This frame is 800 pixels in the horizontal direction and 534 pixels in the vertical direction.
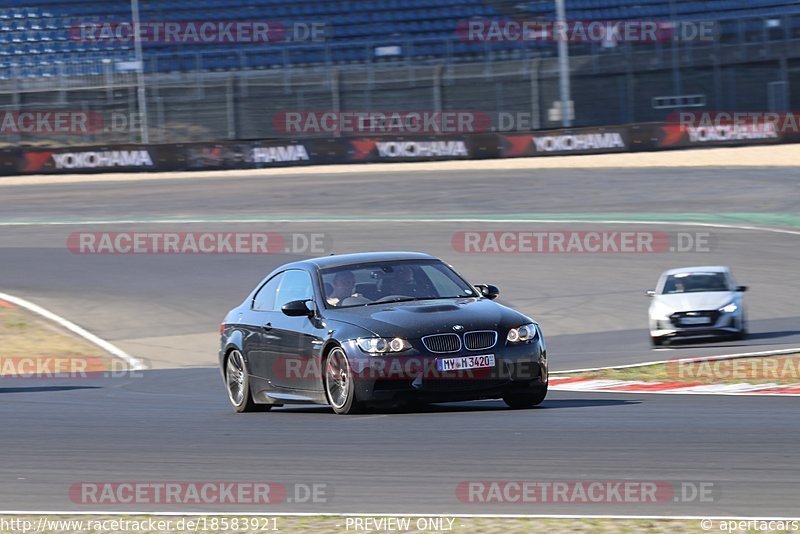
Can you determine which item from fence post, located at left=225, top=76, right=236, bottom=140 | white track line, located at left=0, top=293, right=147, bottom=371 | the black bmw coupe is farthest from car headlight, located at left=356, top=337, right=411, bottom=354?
fence post, located at left=225, top=76, right=236, bottom=140

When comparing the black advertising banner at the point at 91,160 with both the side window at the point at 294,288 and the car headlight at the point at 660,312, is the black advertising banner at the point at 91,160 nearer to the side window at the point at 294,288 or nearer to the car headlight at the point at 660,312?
the car headlight at the point at 660,312

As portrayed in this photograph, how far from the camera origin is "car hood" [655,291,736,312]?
19.7 meters

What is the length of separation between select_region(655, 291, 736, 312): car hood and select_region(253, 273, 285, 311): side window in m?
9.52

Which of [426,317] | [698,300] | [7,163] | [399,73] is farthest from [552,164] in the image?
[426,317]

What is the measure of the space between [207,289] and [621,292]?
8.06 m

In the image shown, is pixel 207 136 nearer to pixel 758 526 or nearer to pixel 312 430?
pixel 312 430

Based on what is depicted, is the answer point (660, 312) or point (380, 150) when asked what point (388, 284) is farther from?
point (380, 150)

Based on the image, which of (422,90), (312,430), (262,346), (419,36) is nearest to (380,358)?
(312,430)

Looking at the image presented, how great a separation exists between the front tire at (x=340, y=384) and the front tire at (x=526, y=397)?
1.19 meters

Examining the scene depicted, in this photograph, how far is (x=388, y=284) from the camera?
10.7m

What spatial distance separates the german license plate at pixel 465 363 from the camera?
31.8ft

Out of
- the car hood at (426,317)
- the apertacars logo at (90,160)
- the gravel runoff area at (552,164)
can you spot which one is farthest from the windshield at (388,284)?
Answer: the apertacars logo at (90,160)

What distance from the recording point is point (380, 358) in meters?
9.69

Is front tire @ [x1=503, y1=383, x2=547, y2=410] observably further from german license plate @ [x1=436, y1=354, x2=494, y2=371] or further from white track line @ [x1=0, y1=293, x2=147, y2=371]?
white track line @ [x1=0, y1=293, x2=147, y2=371]
